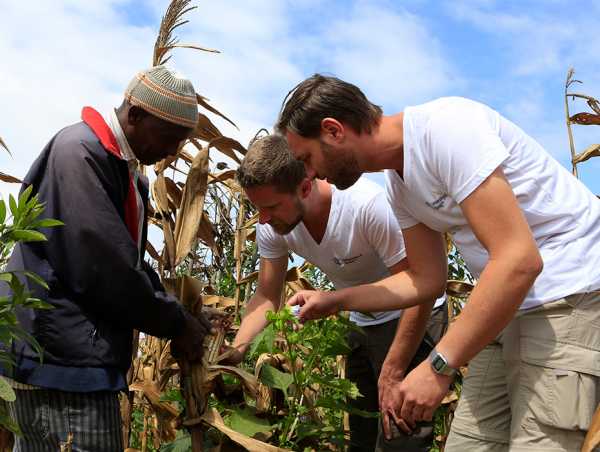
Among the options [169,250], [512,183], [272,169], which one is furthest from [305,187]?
[512,183]

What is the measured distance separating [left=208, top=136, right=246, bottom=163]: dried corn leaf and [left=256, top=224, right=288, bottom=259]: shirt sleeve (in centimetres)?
46

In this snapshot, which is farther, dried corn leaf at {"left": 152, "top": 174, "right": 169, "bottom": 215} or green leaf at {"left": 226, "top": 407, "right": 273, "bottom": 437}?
dried corn leaf at {"left": 152, "top": 174, "right": 169, "bottom": 215}

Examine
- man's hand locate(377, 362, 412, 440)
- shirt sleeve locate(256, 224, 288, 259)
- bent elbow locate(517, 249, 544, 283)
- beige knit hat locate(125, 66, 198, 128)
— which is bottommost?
man's hand locate(377, 362, 412, 440)

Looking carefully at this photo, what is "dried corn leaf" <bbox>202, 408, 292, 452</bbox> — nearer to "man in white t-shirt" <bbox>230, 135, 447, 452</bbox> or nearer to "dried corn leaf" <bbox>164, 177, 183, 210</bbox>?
"man in white t-shirt" <bbox>230, 135, 447, 452</bbox>

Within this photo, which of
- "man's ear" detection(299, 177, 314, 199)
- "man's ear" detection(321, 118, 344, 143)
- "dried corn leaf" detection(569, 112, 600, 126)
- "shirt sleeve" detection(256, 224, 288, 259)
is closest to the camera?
"man's ear" detection(321, 118, 344, 143)

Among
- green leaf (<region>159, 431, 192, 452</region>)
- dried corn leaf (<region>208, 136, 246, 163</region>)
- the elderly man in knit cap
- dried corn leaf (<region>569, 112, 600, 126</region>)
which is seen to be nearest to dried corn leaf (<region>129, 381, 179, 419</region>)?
green leaf (<region>159, 431, 192, 452</region>)

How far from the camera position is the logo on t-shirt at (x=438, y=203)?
2188 millimetres

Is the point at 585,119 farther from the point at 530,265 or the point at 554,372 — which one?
the point at 530,265

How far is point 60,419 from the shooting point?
2357 mm

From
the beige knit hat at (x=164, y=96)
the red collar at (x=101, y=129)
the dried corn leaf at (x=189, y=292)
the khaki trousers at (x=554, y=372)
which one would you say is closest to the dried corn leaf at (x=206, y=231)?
the dried corn leaf at (x=189, y=292)

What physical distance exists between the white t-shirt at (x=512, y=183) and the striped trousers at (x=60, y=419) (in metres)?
1.13

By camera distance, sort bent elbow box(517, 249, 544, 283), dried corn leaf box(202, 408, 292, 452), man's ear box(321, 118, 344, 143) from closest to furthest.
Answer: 1. bent elbow box(517, 249, 544, 283)
2. man's ear box(321, 118, 344, 143)
3. dried corn leaf box(202, 408, 292, 452)

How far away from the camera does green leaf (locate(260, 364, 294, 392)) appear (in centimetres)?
282

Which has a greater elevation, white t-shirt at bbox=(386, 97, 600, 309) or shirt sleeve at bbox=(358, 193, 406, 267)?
white t-shirt at bbox=(386, 97, 600, 309)
